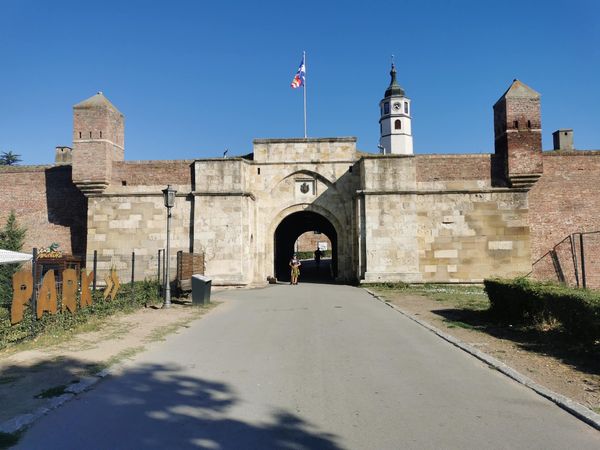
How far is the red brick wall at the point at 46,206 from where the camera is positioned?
21391mm

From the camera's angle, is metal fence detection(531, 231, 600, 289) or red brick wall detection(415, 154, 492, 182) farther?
red brick wall detection(415, 154, 492, 182)

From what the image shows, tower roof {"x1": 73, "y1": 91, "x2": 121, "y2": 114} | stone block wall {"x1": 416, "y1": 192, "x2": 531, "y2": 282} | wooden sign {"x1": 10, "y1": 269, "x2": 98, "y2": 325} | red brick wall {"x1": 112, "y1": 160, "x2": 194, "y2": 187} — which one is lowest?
wooden sign {"x1": 10, "y1": 269, "x2": 98, "y2": 325}

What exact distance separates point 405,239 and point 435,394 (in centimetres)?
1472

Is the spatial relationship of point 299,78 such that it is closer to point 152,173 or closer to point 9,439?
point 152,173

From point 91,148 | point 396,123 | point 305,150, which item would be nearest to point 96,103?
point 91,148

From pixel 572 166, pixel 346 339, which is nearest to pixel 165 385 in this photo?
pixel 346 339

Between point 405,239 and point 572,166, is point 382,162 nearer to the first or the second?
point 405,239

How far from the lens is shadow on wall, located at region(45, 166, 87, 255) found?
842 inches

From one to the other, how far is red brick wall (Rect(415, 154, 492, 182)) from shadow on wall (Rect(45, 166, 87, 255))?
15.0m

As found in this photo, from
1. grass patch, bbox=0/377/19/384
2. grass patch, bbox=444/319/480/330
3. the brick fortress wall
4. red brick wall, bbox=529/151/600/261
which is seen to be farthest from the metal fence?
grass patch, bbox=0/377/19/384

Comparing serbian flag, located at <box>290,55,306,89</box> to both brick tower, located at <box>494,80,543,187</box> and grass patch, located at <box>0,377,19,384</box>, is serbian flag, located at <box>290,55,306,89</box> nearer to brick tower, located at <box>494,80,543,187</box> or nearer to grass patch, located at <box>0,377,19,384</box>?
brick tower, located at <box>494,80,543,187</box>

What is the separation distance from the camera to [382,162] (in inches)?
790

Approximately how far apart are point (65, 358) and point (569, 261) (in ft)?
63.3

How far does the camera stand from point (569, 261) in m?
19.7
